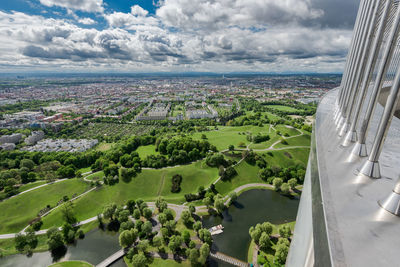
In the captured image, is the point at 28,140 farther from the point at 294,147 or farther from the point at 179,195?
the point at 294,147

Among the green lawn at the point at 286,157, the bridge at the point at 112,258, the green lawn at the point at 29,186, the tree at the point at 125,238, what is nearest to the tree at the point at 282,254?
the tree at the point at 125,238

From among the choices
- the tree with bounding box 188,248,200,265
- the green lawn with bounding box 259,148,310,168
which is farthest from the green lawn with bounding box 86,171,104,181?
the green lawn with bounding box 259,148,310,168

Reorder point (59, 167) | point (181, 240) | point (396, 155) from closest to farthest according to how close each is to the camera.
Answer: point (396, 155)
point (181, 240)
point (59, 167)

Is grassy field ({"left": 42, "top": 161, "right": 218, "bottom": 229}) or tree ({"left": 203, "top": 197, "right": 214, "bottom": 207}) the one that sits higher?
tree ({"left": 203, "top": 197, "right": 214, "bottom": 207})

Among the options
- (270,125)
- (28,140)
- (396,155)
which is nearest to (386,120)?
(396,155)

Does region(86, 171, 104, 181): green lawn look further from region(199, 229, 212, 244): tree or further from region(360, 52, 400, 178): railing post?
region(360, 52, 400, 178): railing post

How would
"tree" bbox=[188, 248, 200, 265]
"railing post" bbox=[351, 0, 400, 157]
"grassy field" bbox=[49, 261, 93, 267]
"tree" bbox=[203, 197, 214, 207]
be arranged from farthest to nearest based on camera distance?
"tree" bbox=[203, 197, 214, 207]
"grassy field" bbox=[49, 261, 93, 267]
"tree" bbox=[188, 248, 200, 265]
"railing post" bbox=[351, 0, 400, 157]

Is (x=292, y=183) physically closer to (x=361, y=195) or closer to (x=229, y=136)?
(x=229, y=136)

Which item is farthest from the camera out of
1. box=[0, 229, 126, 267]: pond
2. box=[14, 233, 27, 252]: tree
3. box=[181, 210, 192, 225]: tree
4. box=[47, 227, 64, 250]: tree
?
box=[181, 210, 192, 225]: tree
